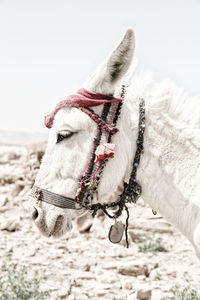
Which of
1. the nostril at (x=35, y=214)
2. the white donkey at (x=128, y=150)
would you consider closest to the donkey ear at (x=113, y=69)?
the white donkey at (x=128, y=150)

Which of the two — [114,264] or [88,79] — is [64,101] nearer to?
[88,79]

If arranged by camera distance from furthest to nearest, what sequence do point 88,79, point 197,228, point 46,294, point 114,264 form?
point 114,264
point 46,294
point 88,79
point 197,228

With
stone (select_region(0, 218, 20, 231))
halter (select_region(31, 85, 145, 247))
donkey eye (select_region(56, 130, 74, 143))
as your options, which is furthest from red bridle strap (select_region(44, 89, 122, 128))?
stone (select_region(0, 218, 20, 231))

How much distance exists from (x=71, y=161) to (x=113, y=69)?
66 cm

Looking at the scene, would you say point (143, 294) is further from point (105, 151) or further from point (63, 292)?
point (105, 151)

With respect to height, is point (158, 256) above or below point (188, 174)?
below

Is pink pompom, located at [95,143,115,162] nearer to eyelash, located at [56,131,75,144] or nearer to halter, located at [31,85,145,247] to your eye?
halter, located at [31,85,145,247]

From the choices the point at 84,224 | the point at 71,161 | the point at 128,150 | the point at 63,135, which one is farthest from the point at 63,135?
the point at 84,224

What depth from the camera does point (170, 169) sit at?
2.03 metres

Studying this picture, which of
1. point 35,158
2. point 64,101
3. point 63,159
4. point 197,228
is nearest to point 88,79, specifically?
point 64,101

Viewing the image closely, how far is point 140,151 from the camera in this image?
2059 millimetres

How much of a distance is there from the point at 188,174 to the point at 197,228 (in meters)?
0.33

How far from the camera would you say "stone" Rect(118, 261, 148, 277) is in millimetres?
5631

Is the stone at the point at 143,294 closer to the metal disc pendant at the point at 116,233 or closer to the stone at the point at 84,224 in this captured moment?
the metal disc pendant at the point at 116,233
